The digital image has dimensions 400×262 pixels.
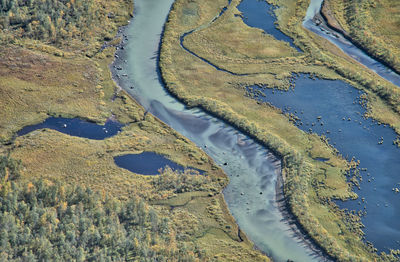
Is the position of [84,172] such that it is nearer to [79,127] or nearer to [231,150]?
[79,127]

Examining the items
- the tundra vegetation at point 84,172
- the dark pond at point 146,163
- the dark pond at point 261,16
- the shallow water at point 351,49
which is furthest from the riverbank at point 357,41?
the dark pond at point 146,163

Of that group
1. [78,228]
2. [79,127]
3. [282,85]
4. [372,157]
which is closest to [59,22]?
[79,127]

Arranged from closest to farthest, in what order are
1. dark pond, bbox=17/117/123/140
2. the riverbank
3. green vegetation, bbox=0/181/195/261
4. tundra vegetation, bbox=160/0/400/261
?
green vegetation, bbox=0/181/195/261 → tundra vegetation, bbox=160/0/400/261 → dark pond, bbox=17/117/123/140 → the riverbank

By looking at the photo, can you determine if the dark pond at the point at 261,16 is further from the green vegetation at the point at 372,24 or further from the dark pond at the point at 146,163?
the dark pond at the point at 146,163

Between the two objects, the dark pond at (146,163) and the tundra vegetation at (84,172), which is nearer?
the tundra vegetation at (84,172)

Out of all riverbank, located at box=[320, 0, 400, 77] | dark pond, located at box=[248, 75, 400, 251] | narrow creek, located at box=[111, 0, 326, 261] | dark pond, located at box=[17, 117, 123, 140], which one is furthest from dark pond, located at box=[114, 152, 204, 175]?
riverbank, located at box=[320, 0, 400, 77]

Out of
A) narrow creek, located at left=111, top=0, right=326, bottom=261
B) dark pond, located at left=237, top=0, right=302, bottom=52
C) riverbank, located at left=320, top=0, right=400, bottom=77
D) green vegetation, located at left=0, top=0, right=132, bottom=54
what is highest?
riverbank, located at left=320, top=0, right=400, bottom=77

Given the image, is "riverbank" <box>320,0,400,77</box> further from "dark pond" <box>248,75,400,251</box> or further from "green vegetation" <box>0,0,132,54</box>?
"green vegetation" <box>0,0,132,54</box>
